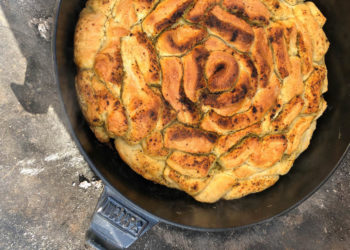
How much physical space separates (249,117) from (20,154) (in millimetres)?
1385

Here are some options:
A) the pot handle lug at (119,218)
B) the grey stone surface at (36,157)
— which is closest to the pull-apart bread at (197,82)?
the pot handle lug at (119,218)

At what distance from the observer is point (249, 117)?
4.10 ft

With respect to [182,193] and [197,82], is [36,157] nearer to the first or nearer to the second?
[182,193]

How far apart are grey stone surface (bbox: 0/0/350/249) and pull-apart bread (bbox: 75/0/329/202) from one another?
0.61 meters

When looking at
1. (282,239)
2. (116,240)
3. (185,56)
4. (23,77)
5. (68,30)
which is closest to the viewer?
(185,56)


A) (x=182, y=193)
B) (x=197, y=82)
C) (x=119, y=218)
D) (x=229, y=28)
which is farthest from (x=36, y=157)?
(x=229, y=28)

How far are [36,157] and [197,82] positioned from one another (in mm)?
1197

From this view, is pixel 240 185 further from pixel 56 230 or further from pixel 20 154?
pixel 20 154

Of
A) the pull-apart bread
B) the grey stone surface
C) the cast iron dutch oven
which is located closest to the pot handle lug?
the cast iron dutch oven

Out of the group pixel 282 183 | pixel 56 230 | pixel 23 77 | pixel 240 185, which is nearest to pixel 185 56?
pixel 240 185

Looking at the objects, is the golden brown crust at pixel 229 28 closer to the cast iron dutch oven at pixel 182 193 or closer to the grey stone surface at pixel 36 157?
the cast iron dutch oven at pixel 182 193

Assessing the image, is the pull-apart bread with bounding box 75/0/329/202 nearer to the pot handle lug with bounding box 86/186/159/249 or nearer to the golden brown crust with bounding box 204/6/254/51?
the golden brown crust with bounding box 204/6/254/51

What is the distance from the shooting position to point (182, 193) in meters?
1.55

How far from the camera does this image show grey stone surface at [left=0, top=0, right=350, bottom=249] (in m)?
1.80
